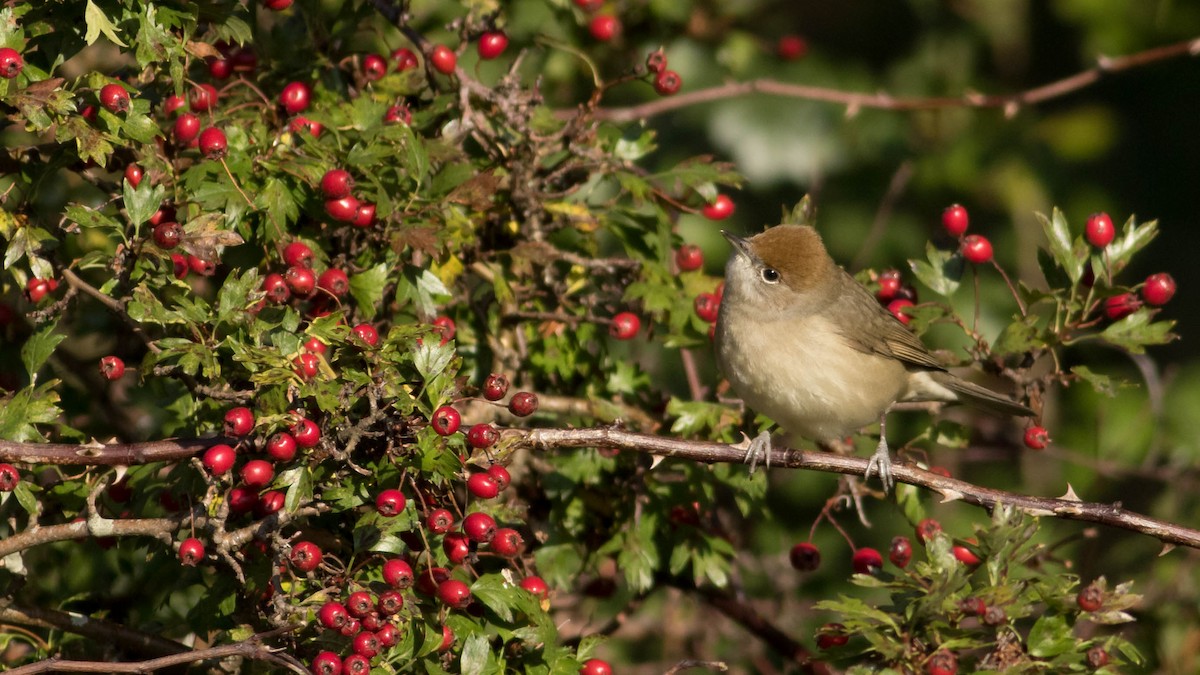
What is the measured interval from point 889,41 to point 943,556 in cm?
597

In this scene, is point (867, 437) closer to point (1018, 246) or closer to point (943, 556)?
point (943, 556)

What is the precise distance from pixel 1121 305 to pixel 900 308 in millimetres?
729

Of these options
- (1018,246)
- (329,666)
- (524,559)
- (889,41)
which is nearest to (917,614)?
(524,559)

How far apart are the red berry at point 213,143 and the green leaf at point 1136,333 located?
9.43ft

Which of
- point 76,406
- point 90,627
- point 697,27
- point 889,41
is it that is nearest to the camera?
point 90,627

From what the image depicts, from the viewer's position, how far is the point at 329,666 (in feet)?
9.92

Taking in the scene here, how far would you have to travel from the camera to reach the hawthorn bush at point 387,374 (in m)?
3.19

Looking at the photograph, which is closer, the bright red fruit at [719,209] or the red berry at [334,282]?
the red berry at [334,282]

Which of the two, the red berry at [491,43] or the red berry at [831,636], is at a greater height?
the red berry at [491,43]

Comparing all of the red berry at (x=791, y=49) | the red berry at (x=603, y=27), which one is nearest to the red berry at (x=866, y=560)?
the red berry at (x=603, y=27)

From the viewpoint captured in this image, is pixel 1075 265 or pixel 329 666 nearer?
pixel 329 666

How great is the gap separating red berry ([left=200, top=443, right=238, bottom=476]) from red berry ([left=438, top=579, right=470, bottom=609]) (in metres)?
0.65

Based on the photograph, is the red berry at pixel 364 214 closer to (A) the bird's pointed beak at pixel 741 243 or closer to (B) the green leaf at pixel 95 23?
(B) the green leaf at pixel 95 23

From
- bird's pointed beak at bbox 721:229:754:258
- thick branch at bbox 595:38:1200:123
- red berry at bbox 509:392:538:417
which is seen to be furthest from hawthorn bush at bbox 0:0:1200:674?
thick branch at bbox 595:38:1200:123
